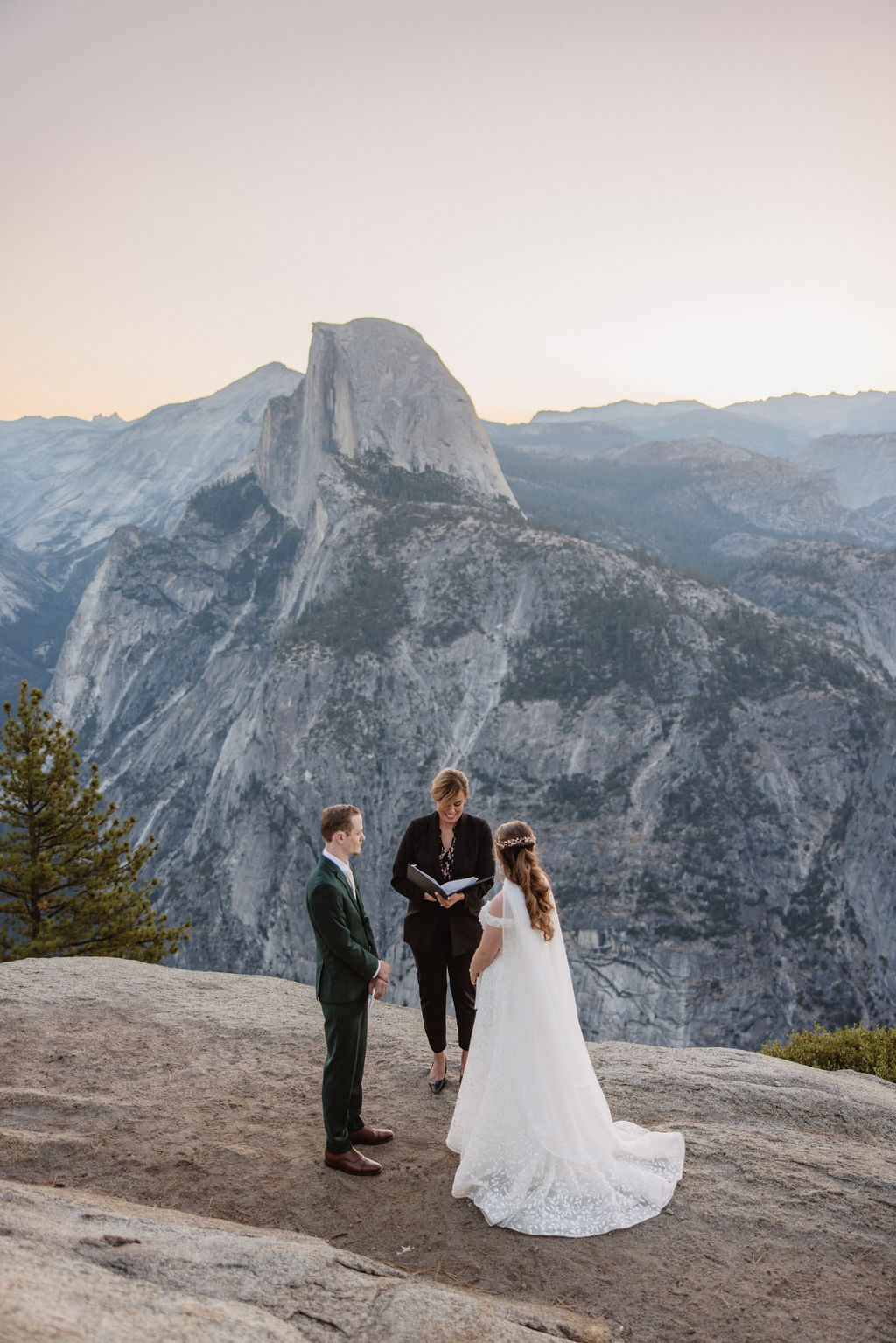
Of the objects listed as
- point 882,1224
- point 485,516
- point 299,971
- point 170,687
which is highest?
point 485,516

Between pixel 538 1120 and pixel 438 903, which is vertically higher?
pixel 438 903

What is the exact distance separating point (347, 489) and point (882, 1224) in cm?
6859

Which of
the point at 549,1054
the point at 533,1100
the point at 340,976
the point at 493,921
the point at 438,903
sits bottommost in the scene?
the point at 533,1100

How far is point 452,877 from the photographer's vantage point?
666cm

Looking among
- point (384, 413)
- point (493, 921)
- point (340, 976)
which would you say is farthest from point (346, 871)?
point (384, 413)

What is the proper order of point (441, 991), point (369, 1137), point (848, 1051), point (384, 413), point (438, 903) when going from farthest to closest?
1. point (384, 413)
2. point (848, 1051)
3. point (441, 991)
4. point (438, 903)
5. point (369, 1137)

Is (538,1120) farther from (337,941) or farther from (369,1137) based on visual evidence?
(337,941)

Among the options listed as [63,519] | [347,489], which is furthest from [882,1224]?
[63,519]

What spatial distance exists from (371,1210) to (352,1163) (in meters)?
0.42

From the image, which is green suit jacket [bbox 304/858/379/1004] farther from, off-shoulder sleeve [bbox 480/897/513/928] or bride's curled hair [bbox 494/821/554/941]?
bride's curled hair [bbox 494/821/554/941]

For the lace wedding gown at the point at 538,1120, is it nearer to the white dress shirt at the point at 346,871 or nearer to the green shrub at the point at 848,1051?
the white dress shirt at the point at 346,871

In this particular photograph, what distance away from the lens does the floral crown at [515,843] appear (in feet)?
17.2

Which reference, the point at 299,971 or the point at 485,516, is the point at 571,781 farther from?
the point at 485,516

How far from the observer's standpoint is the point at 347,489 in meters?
69.6
